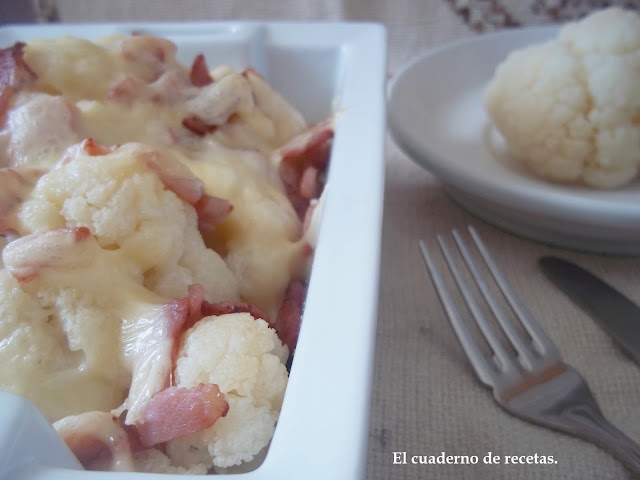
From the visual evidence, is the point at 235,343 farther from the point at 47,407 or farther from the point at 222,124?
the point at 222,124

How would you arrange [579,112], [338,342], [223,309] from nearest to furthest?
1. [338,342]
2. [223,309]
3. [579,112]

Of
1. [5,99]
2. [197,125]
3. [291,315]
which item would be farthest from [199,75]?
→ [291,315]

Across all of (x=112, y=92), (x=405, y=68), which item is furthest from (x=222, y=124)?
(x=405, y=68)

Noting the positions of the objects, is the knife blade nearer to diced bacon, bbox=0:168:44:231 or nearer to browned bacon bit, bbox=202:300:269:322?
browned bacon bit, bbox=202:300:269:322

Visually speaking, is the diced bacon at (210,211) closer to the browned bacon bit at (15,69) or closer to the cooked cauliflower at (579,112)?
the browned bacon bit at (15,69)

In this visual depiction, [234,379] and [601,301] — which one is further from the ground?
[234,379]

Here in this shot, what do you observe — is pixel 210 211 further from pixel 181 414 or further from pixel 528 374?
pixel 528 374

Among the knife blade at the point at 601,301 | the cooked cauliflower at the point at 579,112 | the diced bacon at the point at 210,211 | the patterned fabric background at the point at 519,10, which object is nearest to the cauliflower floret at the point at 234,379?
the diced bacon at the point at 210,211
